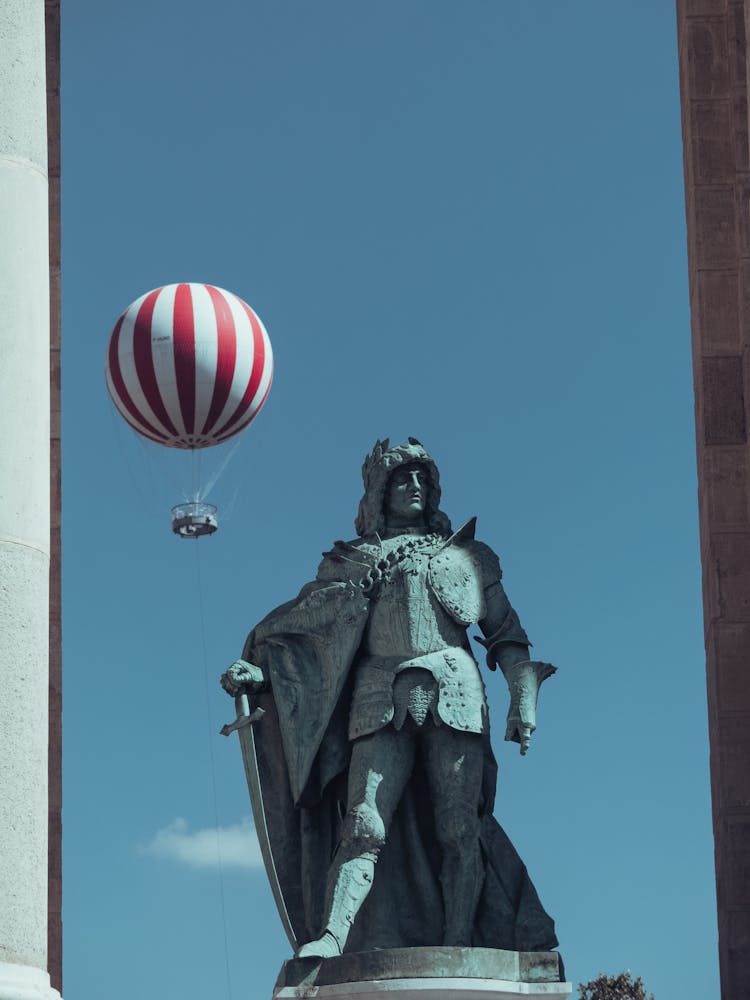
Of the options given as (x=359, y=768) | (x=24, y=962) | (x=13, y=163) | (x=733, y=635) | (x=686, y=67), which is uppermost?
(x=686, y=67)

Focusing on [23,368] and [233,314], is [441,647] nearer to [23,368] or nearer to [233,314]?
[23,368]

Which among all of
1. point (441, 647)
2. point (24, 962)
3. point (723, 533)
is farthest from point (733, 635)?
point (24, 962)

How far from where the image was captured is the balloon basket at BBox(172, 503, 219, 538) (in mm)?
29344

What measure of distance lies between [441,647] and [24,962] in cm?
392

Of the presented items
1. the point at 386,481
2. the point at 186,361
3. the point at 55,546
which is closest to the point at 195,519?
the point at 186,361

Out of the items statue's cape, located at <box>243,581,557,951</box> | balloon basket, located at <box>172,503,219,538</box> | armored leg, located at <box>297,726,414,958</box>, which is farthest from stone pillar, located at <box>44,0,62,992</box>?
balloon basket, located at <box>172,503,219,538</box>

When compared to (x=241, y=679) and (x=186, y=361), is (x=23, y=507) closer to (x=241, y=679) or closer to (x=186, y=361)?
(x=241, y=679)

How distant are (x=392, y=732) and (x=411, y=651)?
20.8 inches

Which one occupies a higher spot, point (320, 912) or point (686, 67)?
point (686, 67)

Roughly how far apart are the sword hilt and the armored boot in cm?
109

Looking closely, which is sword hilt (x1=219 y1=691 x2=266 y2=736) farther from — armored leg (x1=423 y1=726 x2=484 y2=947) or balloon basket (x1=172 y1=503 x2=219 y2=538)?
balloon basket (x1=172 y1=503 x2=219 y2=538)

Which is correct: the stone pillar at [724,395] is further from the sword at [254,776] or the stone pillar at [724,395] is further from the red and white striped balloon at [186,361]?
the red and white striped balloon at [186,361]

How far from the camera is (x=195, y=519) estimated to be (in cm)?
2950

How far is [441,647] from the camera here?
648 inches
